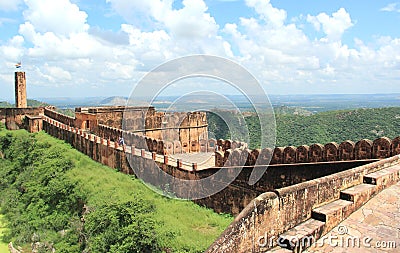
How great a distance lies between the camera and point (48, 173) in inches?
580

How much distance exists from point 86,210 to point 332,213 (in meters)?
8.70

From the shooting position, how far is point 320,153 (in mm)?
7828

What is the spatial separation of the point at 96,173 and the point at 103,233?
438 centimetres

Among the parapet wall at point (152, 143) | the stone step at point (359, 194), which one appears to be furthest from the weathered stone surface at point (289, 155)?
the parapet wall at point (152, 143)

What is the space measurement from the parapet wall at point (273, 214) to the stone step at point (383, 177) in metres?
0.80

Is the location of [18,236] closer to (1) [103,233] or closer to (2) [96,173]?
(2) [96,173]

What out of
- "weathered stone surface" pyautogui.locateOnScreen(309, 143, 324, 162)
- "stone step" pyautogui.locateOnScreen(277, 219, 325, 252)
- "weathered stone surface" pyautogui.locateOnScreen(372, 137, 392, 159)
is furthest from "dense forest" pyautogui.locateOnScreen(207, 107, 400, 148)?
"stone step" pyautogui.locateOnScreen(277, 219, 325, 252)

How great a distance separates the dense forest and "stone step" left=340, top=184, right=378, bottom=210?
20.1m

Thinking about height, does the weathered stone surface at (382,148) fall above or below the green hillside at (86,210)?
above

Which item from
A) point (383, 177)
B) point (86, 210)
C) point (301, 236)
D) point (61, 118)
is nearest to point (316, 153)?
point (383, 177)

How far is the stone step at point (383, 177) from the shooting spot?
223 inches

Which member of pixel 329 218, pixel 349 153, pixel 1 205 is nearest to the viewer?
pixel 329 218

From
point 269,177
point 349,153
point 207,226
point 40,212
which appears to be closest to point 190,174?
point 207,226

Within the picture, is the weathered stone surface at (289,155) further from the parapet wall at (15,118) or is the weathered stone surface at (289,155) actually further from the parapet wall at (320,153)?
the parapet wall at (15,118)
